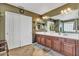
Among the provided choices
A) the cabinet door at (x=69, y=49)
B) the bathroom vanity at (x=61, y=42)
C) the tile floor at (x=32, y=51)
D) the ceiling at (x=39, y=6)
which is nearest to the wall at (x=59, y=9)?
the ceiling at (x=39, y=6)

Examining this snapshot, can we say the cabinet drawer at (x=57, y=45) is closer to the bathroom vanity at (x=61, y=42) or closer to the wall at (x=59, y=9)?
the bathroom vanity at (x=61, y=42)

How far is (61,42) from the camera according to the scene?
91.0 inches

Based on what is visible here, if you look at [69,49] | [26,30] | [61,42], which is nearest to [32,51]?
[26,30]

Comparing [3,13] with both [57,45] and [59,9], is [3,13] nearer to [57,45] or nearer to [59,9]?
[59,9]

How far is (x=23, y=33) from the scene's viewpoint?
2.35 metres

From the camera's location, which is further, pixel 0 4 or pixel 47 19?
pixel 47 19

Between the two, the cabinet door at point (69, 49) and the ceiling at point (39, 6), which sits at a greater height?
the ceiling at point (39, 6)

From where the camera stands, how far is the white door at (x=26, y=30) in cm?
230

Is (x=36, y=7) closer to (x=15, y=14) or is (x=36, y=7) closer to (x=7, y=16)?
(x=15, y=14)

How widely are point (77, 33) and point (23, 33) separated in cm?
131

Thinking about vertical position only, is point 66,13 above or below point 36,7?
below

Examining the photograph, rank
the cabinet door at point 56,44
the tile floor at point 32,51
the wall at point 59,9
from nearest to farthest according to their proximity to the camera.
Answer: the wall at point 59,9 < the tile floor at point 32,51 < the cabinet door at point 56,44

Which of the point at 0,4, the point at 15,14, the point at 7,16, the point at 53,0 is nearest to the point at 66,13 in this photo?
the point at 53,0

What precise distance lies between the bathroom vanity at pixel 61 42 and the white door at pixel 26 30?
0.71 ft
